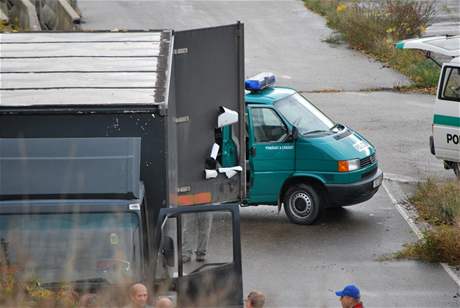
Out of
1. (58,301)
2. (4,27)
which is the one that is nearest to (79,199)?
(58,301)

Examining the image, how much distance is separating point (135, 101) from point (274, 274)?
4382 millimetres

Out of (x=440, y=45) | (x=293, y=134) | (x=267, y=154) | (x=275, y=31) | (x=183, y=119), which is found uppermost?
(x=183, y=119)

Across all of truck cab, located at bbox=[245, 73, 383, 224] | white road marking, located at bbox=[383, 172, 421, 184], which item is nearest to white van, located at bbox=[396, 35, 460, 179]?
white road marking, located at bbox=[383, 172, 421, 184]

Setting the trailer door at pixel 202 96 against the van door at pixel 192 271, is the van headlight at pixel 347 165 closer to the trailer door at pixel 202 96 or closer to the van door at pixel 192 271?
the trailer door at pixel 202 96

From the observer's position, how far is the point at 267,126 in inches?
609

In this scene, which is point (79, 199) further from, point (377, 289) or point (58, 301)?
point (377, 289)

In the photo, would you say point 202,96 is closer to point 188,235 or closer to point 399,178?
point 188,235

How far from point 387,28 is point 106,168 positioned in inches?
850

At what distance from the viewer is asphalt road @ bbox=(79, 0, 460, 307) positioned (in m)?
13.2

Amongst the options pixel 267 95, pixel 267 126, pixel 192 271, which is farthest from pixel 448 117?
pixel 192 271

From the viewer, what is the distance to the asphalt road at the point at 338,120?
13.2m

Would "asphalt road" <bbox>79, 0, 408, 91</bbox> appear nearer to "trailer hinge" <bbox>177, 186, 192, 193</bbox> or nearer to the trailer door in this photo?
the trailer door

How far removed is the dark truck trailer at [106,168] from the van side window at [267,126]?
10.3 ft

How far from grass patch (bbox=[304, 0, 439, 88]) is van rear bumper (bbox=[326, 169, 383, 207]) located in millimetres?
12054
